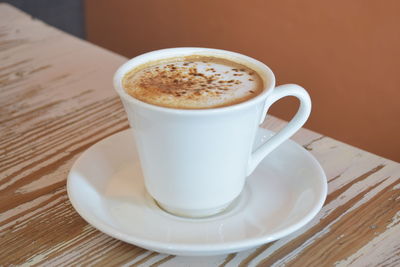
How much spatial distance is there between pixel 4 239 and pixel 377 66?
4.49 ft

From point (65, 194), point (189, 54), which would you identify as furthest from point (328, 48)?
point (65, 194)

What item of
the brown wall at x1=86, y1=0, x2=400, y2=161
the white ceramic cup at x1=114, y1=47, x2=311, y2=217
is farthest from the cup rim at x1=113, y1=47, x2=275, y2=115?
the brown wall at x1=86, y1=0, x2=400, y2=161

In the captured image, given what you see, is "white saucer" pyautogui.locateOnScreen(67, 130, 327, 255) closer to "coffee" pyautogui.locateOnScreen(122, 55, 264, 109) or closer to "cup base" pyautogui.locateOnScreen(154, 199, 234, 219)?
"cup base" pyautogui.locateOnScreen(154, 199, 234, 219)

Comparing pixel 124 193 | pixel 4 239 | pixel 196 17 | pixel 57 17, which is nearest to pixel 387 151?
pixel 196 17

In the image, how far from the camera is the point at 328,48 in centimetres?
175

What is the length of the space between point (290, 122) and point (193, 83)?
0.12 m

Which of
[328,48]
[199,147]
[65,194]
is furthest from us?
[328,48]

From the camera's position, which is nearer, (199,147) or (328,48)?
(199,147)

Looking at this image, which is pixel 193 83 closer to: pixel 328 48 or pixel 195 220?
pixel 195 220

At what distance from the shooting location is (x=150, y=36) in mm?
2369

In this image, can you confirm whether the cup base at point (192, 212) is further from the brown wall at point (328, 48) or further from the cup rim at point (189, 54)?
the brown wall at point (328, 48)

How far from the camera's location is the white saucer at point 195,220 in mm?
479

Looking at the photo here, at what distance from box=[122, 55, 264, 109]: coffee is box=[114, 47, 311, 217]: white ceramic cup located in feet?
0.06

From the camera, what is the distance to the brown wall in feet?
5.33
